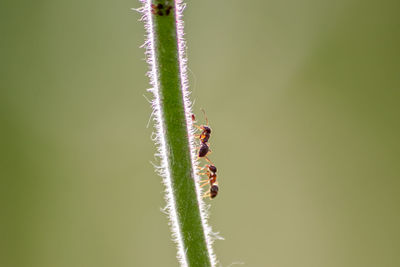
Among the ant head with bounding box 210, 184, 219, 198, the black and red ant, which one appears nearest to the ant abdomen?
the ant head with bounding box 210, 184, 219, 198

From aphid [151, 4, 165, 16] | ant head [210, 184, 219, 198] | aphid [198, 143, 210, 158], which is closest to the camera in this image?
aphid [151, 4, 165, 16]

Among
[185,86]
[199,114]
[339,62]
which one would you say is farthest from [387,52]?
[185,86]

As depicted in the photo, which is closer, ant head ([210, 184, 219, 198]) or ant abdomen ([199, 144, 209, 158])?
ant abdomen ([199, 144, 209, 158])

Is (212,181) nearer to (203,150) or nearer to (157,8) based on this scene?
(203,150)

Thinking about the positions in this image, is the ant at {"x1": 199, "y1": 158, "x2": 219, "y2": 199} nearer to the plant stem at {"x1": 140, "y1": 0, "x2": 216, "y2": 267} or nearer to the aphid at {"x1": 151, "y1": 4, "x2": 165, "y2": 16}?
the plant stem at {"x1": 140, "y1": 0, "x2": 216, "y2": 267}

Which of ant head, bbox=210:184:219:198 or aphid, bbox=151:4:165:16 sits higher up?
ant head, bbox=210:184:219:198

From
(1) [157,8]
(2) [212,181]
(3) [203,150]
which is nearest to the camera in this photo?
(1) [157,8]

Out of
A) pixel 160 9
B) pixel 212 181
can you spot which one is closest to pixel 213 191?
pixel 212 181

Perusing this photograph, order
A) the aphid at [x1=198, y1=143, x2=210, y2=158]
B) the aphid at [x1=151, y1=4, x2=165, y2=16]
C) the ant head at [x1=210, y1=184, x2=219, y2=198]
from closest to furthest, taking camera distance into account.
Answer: the aphid at [x1=151, y1=4, x2=165, y2=16], the aphid at [x1=198, y1=143, x2=210, y2=158], the ant head at [x1=210, y1=184, x2=219, y2=198]
